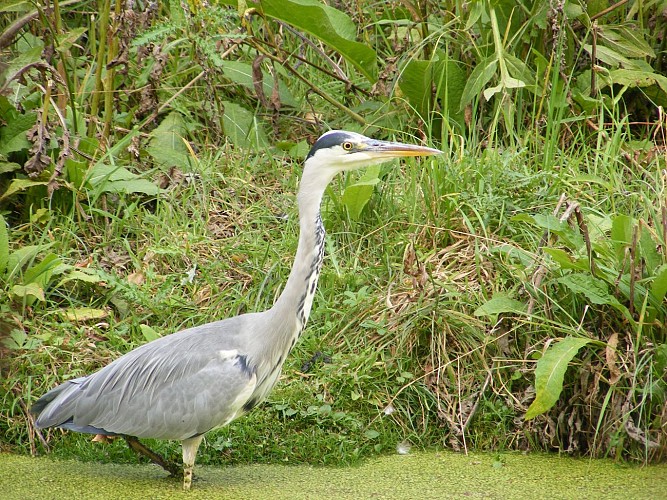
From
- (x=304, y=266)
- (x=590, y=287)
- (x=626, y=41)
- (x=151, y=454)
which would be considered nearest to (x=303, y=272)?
(x=304, y=266)

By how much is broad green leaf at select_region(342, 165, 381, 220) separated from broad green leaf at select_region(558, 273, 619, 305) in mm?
1189

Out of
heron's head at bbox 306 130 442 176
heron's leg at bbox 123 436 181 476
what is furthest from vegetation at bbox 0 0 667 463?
heron's head at bbox 306 130 442 176

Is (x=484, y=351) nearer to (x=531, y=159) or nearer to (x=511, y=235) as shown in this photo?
(x=511, y=235)

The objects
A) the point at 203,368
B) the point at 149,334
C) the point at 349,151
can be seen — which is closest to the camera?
the point at 203,368

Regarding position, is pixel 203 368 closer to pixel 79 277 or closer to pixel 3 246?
pixel 79 277

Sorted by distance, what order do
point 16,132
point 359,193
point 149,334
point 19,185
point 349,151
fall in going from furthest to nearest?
point 16,132
point 19,185
point 359,193
point 149,334
point 349,151

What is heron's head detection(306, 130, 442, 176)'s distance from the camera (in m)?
3.94

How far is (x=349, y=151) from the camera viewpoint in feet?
13.0

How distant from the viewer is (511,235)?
188 inches

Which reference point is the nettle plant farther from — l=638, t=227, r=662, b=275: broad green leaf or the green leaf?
the green leaf

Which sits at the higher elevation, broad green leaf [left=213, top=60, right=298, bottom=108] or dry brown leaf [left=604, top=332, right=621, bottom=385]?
broad green leaf [left=213, top=60, right=298, bottom=108]

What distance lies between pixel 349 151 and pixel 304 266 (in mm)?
527

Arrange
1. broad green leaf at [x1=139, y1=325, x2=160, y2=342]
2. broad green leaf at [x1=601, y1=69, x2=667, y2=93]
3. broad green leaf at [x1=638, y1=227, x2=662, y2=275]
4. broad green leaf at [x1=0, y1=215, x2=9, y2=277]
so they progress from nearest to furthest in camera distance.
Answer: broad green leaf at [x1=638, y1=227, x2=662, y2=275] → broad green leaf at [x1=139, y1=325, x2=160, y2=342] → broad green leaf at [x1=0, y1=215, x2=9, y2=277] → broad green leaf at [x1=601, y1=69, x2=667, y2=93]

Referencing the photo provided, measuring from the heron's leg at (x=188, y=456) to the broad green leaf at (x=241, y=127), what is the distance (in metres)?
2.37
